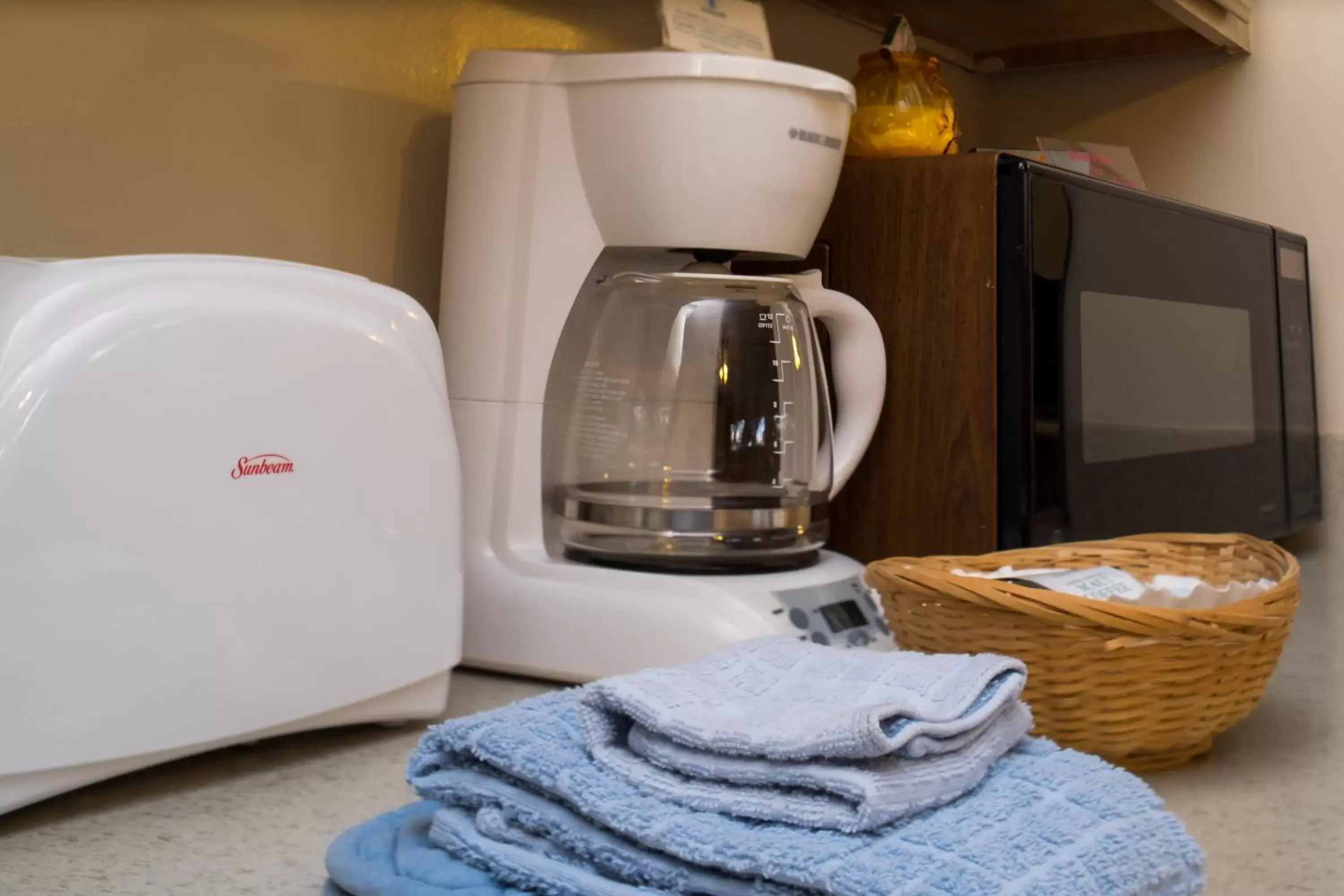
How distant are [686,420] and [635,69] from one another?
23 centimetres

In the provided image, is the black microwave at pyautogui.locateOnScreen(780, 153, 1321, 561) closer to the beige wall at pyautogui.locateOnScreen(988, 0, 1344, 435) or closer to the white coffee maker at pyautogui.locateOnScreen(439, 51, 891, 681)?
the white coffee maker at pyautogui.locateOnScreen(439, 51, 891, 681)

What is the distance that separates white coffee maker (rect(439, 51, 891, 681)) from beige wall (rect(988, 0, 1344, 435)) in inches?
34.5

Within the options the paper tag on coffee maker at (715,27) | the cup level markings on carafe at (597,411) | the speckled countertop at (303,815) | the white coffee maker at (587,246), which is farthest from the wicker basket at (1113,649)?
the paper tag on coffee maker at (715,27)

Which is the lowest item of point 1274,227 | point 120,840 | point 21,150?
point 120,840

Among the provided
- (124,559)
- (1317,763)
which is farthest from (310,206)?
(1317,763)

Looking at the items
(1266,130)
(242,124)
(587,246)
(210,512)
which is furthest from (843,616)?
(1266,130)

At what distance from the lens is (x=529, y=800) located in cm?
43

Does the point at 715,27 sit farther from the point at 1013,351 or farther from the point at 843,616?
the point at 843,616

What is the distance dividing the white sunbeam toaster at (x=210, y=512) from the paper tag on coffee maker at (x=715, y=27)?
11.7 inches

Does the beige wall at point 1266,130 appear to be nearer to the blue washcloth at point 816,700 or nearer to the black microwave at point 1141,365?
the black microwave at point 1141,365

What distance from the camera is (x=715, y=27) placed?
0.90m

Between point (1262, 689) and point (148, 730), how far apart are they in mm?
569

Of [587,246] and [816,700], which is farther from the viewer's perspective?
[587,246]

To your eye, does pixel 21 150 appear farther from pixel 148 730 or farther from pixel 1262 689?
pixel 1262 689
